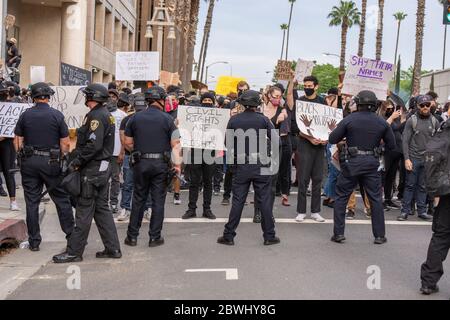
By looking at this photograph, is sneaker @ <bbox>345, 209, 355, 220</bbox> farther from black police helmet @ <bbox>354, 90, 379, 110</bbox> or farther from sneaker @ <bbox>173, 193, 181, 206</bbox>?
sneaker @ <bbox>173, 193, 181, 206</bbox>

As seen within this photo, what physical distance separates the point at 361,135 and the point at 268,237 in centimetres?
181

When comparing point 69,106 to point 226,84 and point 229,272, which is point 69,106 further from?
point 226,84

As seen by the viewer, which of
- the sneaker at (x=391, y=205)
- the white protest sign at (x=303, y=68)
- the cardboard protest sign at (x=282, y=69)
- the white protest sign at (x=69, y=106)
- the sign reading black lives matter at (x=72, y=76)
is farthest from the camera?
the cardboard protest sign at (x=282, y=69)

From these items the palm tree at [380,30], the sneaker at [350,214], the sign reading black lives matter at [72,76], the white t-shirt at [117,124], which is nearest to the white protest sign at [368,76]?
the sneaker at [350,214]

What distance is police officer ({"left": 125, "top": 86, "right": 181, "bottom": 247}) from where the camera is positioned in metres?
8.01

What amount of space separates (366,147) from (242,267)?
2.60m

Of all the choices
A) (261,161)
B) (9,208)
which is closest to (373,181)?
(261,161)

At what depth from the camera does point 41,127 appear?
7.58 meters

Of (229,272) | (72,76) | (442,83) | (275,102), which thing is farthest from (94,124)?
(442,83)

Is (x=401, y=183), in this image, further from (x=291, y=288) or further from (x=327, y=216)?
(x=291, y=288)

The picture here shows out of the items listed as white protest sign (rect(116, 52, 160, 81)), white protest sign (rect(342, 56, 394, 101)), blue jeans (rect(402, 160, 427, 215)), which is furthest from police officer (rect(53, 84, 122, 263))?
white protest sign (rect(116, 52, 160, 81))

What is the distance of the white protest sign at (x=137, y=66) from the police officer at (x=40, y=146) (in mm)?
8197

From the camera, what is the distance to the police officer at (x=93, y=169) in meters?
7.25

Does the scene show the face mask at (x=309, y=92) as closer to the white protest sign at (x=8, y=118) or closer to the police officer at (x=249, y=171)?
the police officer at (x=249, y=171)
